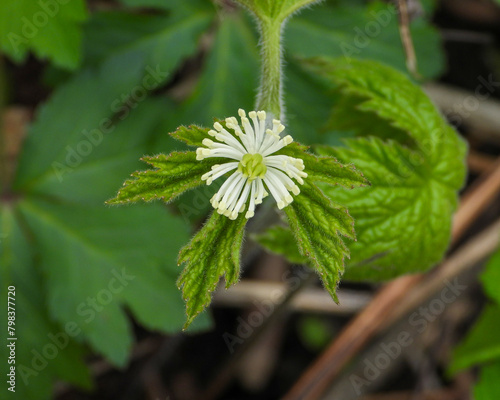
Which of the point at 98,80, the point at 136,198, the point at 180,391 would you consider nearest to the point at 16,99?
the point at 98,80

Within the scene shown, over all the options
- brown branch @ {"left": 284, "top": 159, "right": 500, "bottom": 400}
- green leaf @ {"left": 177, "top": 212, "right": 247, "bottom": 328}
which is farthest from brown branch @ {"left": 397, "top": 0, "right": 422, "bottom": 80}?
green leaf @ {"left": 177, "top": 212, "right": 247, "bottom": 328}

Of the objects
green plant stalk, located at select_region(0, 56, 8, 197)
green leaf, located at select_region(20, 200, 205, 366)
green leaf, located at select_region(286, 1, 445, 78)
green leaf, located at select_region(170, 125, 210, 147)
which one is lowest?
green leaf, located at select_region(20, 200, 205, 366)

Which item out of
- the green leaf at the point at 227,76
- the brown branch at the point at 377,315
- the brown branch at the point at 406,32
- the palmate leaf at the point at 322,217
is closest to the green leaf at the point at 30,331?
the green leaf at the point at 227,76

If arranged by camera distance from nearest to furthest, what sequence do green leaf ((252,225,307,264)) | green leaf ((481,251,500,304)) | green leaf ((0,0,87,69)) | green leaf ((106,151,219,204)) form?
green leaf ((106,151,219,204)) → green leaf ((252,225,307,264)) → green leaf ((0,0,87,69)) → green leaf ((481,251,500,304))

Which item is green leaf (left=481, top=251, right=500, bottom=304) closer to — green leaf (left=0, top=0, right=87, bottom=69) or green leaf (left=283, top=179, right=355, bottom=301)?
green leaf (left=283, top=179, right=355, bottom=301)

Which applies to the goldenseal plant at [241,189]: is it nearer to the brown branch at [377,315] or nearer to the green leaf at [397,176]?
the green leaf at [397,176]

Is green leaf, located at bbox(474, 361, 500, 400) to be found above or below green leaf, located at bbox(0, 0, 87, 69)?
below

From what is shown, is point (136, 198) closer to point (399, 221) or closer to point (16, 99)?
point (399, 221)
